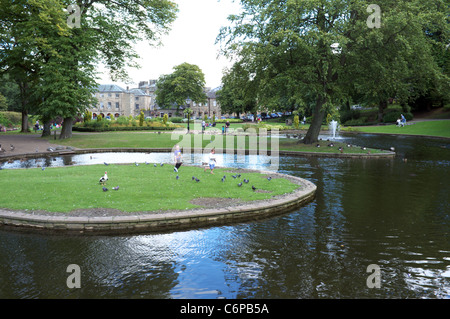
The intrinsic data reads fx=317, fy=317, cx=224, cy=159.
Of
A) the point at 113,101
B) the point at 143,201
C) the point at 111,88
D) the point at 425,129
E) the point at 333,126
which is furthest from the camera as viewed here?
the point at 113,101

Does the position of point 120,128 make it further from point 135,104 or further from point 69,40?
point 135,104

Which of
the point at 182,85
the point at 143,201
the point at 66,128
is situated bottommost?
the point at 143,201

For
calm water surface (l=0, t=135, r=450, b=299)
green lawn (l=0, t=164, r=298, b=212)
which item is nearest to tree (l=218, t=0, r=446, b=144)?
green lawn (l=0, t=164, r=298, b=212)

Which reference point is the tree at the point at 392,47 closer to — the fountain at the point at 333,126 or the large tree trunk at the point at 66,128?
the fountain at the point at 333,126

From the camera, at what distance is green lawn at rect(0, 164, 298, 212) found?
33.2 feet

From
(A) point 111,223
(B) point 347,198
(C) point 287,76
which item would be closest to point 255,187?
(B) point 347,198

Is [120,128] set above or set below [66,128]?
above

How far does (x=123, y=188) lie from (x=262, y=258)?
686cm

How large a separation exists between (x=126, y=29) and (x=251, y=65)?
16.5 metres

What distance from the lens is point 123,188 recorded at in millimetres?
12062

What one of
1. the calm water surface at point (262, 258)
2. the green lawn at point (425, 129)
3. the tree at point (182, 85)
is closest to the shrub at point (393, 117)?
the green lawn at point (425, 129)

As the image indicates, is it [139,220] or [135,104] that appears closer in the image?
[139,220]

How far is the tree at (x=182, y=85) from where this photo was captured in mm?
89438

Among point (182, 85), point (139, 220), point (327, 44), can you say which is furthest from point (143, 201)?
point (182, 85)
